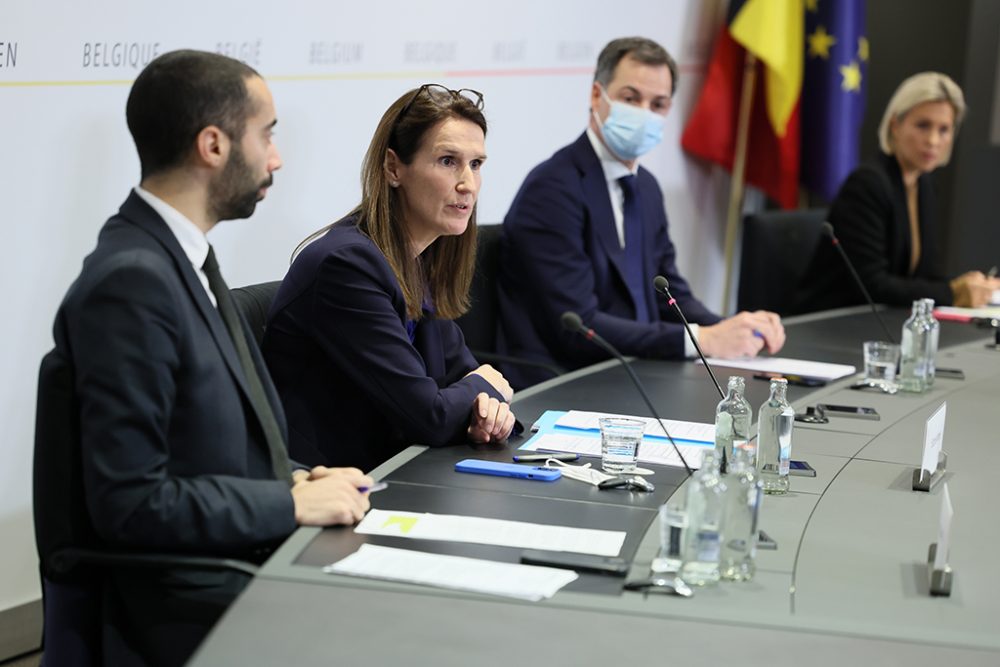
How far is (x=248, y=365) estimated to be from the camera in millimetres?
1919

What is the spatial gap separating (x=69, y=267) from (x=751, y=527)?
1.92 meters

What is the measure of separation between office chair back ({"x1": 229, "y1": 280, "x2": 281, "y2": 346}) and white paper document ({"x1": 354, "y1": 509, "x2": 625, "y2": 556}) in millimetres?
703

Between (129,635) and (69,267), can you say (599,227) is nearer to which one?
(69,267)

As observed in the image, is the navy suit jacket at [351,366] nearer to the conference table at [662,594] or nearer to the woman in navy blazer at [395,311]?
the woman in navy blazer at [395,311]

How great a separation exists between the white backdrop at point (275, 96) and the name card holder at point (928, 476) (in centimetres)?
192

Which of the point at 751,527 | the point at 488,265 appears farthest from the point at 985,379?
the point at 751,527

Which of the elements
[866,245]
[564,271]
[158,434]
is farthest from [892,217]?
[158,434]

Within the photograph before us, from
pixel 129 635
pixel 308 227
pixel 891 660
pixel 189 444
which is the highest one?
pixel 308 227

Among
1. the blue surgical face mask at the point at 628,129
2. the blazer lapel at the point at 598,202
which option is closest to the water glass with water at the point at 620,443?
the blazer lapel at the point at 598,202

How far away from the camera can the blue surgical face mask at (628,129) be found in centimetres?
368

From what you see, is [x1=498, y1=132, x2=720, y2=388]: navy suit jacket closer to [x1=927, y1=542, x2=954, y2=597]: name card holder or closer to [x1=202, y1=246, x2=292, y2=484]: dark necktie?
[x1=202, y1=246, x2=292, y2=484]: dark necktie

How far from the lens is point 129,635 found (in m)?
1.82

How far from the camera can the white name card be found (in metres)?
2.13

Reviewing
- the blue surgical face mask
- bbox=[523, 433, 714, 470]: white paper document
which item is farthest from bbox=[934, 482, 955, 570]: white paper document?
the blue surgical face mask
